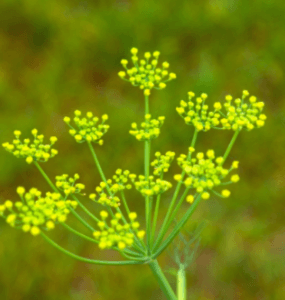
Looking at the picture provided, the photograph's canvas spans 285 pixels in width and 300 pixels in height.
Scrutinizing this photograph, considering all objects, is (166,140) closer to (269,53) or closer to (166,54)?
(166,54)

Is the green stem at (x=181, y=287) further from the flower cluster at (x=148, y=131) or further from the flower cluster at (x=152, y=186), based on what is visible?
the flower cluster at (x=148, y=131)

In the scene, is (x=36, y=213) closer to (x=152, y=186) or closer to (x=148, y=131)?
(x=152, y=186)

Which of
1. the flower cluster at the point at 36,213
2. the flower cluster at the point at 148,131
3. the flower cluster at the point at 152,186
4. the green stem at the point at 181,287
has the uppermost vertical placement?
the flower cluster at the point at 148,131

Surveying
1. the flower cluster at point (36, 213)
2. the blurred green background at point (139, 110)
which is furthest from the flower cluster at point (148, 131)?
the blurred green background at point (139, 110)

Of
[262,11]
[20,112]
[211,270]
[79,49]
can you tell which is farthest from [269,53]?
[20,112]

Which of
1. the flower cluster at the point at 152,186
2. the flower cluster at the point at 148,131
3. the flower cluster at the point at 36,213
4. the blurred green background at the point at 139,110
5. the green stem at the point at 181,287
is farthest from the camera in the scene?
→ the blurred green background at the point at 139,110

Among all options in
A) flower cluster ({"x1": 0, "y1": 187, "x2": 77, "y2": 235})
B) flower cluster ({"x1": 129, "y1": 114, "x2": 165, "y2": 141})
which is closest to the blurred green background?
flower cluster ({"x1": 129, "y1": 114, "x2": 165, "y2": 141})

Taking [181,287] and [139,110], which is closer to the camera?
[181,287]

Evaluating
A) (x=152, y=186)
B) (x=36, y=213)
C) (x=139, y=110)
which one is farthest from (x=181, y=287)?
(x=139, y=110)
